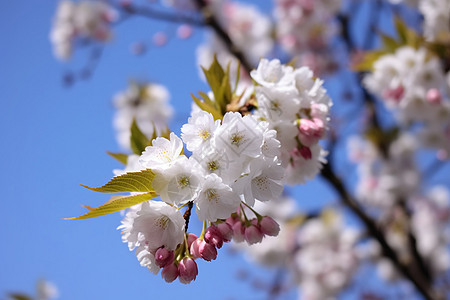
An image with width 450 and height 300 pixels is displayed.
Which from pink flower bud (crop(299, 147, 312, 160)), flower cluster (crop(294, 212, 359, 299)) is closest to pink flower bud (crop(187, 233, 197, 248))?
pink flower bud (crop(299, 147, 312, 160))

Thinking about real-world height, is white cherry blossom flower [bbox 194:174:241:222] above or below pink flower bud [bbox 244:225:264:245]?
above

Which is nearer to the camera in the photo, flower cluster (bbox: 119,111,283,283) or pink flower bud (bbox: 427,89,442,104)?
flower cluster (bbox: 119,111,283,283)

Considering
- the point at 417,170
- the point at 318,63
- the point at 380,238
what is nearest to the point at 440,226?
the point at 417,170

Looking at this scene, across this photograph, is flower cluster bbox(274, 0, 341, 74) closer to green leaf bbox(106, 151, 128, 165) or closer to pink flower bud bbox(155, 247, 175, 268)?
green leaf bbox(106, 151, 128, 165)

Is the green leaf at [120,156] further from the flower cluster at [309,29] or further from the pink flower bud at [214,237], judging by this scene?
the flower cluster at [309,29]

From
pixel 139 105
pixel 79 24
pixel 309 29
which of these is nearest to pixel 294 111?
pixel 139 105
